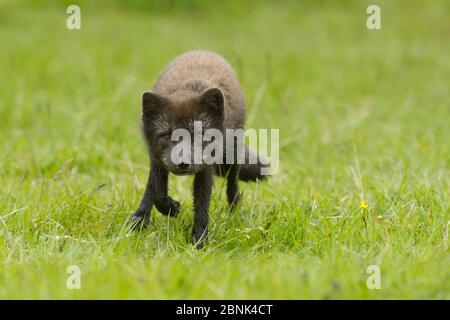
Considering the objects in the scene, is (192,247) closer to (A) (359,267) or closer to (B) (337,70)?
(A) (359,267)

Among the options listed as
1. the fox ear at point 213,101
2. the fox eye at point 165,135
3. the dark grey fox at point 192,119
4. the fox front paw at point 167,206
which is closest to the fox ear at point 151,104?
the dark grey fox at point 192,119

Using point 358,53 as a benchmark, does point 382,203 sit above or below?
below

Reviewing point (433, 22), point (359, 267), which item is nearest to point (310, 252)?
point (359, 267)

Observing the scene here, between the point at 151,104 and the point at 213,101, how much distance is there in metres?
0.42

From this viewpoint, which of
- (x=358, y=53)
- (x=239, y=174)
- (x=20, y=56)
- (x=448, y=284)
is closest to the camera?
(x=448, y=284)

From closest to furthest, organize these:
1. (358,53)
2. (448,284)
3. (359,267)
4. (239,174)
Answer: (448,284)
(359,267)
(239,174)
(358,53)

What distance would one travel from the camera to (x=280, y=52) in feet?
41.2

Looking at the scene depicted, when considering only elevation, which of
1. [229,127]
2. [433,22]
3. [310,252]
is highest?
[433,22]

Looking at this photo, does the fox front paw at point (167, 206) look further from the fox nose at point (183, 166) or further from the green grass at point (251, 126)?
the fox nose at point (183, 166)

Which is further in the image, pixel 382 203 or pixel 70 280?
pixel 382 203

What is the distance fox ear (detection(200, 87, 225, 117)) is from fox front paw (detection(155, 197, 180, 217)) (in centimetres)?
79

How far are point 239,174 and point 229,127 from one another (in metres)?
0.86

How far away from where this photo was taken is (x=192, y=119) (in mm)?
5027

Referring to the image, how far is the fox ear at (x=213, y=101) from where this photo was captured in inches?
199
